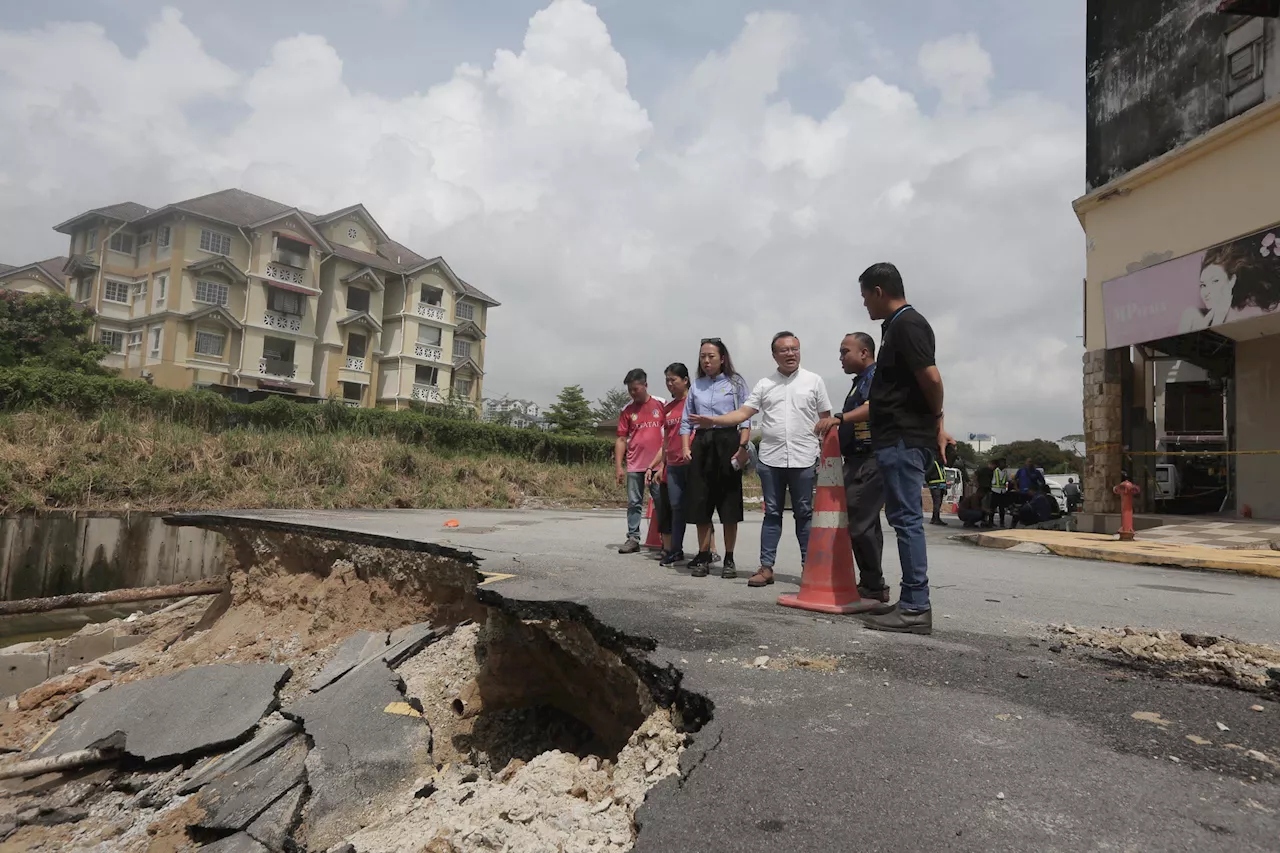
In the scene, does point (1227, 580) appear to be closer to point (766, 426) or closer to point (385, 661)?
point (766, 426)

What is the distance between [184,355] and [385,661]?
3192 cm

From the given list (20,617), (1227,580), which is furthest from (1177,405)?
(20,617)

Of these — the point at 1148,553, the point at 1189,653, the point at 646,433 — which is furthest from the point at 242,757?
the point at 1148,553

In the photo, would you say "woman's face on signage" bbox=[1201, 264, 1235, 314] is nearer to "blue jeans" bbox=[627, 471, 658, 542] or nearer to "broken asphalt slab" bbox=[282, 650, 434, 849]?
"blue jeans" bbox=[627, 471, 658, 542]

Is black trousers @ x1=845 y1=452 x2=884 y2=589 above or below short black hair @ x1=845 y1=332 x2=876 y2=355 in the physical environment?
below

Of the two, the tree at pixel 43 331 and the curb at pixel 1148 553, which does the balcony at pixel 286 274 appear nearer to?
the tree at pixel 43 331

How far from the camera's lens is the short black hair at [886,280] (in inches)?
144

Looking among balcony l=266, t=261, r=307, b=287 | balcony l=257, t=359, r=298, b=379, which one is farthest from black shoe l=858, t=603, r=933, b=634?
balcony l=266, t=261, r=307, b=287

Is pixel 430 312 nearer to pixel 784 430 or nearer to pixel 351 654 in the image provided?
pixel 351 654

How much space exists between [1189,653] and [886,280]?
2.12 metres

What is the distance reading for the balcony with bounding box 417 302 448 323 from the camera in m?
38.3

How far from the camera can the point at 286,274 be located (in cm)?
3353

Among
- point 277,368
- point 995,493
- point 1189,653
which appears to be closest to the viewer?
point 1189,653

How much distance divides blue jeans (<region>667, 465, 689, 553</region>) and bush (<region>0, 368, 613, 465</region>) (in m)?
12.8
